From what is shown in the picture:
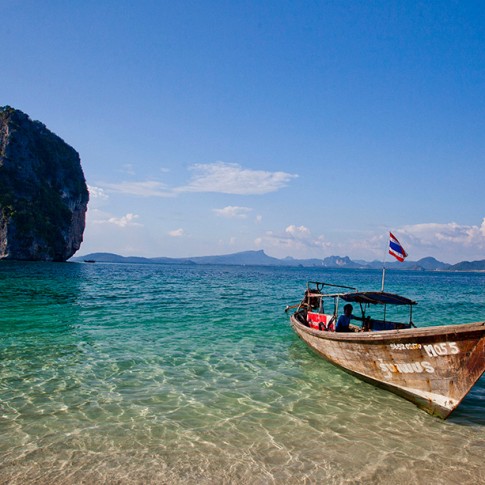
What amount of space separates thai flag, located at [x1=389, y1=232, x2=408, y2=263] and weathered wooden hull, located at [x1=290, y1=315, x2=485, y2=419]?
4211 mm

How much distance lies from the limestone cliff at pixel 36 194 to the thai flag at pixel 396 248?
3813 inches

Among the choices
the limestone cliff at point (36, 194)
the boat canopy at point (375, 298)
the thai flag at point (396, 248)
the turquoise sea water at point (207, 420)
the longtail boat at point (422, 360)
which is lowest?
the turquoise sea water at point (207, 420)

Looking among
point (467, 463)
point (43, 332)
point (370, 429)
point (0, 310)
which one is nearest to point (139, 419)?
point (370, 429)

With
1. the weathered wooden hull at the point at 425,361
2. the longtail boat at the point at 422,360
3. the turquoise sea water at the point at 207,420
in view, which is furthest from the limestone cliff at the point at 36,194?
the weathered wooden hull at the point at 425,361

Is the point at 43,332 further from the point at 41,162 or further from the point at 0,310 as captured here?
the point at 41,162

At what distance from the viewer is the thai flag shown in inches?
509

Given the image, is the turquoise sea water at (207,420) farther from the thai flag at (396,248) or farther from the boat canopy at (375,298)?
the thai flag at (396,248)

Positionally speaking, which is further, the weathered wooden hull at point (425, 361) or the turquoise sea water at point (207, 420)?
the weathered wooden hull at point (425, 361)

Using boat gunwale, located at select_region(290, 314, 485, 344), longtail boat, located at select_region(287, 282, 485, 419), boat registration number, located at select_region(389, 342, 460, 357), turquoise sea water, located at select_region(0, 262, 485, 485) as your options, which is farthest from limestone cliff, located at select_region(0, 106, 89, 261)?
boat registration number, located at select_region(389, 342, 460, 357)

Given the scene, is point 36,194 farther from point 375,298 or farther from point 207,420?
point 207,420

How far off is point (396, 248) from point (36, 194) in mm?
109210

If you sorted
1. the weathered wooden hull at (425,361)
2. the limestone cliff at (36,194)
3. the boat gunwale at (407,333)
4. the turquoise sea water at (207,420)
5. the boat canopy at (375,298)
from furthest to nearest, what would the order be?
the limestone cliff at (36,194), the boat canopy at (375,298), the weathered wooden hull at (425,361), the boat gunwale at (407,333), the turquoise sea water at (207,420)

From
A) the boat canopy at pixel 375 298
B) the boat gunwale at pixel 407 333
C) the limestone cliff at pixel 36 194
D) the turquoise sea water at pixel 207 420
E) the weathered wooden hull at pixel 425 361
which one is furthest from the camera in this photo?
the limestone cliff at pixel 36 194

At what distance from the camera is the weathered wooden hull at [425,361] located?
7.30 metres
